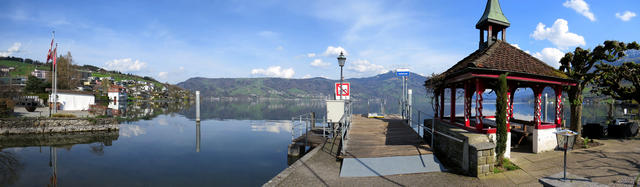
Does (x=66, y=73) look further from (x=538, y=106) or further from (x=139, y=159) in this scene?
(x=538, y=106)

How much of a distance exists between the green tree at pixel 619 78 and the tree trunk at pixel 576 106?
159cm

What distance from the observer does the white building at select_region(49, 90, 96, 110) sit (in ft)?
149

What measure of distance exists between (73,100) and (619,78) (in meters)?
66.2

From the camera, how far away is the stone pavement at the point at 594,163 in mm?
7273

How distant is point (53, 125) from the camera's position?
26359 mm

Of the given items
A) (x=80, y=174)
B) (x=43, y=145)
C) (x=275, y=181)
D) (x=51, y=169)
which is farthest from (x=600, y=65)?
(x=43, y=145)

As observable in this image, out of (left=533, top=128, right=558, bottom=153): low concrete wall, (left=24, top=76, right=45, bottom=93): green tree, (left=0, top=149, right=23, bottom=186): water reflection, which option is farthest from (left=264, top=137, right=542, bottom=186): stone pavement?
(left=24, top=76, right=45, bottom=93): green tree

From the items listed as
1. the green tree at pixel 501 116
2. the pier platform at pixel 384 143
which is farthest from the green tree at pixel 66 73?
the green tree at pixel 501 116

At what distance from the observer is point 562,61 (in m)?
12.2

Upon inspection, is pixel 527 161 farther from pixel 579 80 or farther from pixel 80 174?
pixel 80 174

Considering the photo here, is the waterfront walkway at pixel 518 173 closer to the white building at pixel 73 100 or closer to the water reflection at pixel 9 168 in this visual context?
the water reflection at pixel 9 168

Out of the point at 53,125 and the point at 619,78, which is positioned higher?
the point at 619,78

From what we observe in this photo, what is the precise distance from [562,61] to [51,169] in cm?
2648

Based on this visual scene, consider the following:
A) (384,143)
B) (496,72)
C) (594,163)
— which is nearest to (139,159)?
(384,143)
